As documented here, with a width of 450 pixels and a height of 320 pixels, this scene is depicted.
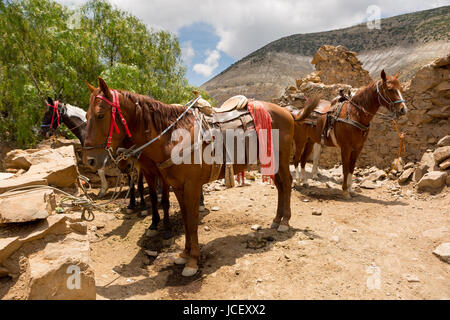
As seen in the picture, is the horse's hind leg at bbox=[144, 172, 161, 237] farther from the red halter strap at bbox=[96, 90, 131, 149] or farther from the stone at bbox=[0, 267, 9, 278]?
the stone at bbox=[0, 267, 9, 278]

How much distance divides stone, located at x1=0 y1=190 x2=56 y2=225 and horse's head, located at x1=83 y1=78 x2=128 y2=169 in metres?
0.52

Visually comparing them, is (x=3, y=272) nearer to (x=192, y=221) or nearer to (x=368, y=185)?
(x=192, y=221)

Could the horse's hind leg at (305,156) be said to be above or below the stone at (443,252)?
above

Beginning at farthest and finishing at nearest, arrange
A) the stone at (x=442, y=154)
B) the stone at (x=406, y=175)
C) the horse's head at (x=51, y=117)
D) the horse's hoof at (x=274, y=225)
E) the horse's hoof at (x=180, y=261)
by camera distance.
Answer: the stone at (x=406, y=175), the horse's head at (x=51, y=117), the stone at (x=442, y=154), the horse's hoof at (x=274, y=225), the horse's hoof at (x=180, y=261)

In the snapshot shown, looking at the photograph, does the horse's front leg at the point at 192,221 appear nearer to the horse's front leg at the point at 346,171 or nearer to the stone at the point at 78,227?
the stone at the point at 78,227

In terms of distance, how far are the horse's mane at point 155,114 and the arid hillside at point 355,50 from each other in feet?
105

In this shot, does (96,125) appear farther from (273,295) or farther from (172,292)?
(273,295)

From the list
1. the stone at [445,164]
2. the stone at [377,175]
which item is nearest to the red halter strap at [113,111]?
the stone at [445,164]

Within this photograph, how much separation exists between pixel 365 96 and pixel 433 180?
2106 millimetres

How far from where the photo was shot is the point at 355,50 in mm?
47125

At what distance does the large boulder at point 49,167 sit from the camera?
2.80m

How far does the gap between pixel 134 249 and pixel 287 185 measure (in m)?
2.50

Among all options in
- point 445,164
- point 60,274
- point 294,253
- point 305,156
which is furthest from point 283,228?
point 445,164

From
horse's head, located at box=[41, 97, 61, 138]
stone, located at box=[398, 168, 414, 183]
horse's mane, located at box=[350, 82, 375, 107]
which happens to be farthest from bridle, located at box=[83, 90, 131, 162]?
stone, located at box=[398, 168, 414, 183]
